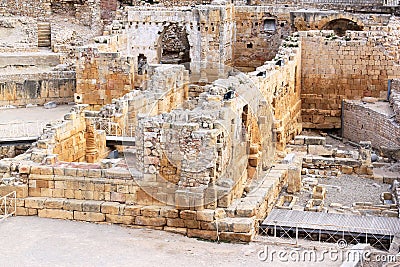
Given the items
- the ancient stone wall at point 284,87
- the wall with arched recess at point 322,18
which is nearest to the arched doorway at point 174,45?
the wall with arched recess at point 322,18

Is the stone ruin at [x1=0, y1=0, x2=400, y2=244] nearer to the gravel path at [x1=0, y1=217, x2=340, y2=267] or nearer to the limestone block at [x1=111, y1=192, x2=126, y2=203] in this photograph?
the limestone block at [x1=111, y1=192, x2=126, y2=203]

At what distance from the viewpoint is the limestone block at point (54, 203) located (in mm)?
18203

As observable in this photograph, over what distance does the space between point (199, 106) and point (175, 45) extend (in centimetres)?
1654

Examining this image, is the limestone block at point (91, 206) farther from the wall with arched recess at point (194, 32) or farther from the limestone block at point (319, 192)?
the wall with arched recess at point (194, 32)

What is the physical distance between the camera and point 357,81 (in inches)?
1224

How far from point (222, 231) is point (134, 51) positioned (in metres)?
16.8

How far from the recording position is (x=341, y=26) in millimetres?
34938

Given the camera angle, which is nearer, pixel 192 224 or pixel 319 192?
pixel 192 224

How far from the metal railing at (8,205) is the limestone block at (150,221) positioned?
2.42m

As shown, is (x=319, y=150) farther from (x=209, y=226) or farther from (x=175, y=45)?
(x=175, y=45)

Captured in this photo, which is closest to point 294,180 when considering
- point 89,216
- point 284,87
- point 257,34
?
point 89,216

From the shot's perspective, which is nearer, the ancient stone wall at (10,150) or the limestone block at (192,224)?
the limestone block at (192,224)

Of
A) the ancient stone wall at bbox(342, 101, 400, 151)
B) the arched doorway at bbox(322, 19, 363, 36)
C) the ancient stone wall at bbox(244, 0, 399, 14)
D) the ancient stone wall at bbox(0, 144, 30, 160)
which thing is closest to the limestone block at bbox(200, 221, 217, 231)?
the ancient stone wall at bbox(0, 144, 30, 160)

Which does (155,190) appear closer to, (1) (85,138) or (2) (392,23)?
(1) (85,138)
